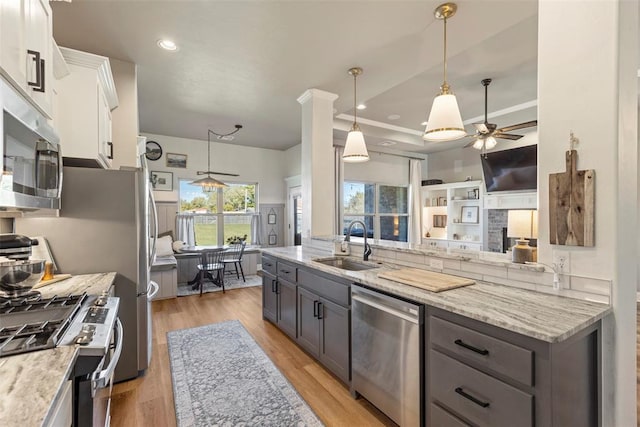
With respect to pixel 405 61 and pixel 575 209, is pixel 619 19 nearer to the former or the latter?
pixel 575 209

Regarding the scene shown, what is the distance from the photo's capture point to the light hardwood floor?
79.0 inches

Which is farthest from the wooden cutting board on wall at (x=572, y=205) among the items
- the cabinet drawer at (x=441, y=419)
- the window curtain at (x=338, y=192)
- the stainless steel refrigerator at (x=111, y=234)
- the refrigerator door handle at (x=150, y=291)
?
the window curtain at (x=338, y=192)

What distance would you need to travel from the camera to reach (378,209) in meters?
6.80

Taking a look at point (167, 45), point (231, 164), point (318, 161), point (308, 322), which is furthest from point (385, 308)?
point (231, 164)

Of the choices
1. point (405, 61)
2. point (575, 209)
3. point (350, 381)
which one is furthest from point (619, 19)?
point (350, 381)

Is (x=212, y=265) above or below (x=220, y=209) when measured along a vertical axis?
below

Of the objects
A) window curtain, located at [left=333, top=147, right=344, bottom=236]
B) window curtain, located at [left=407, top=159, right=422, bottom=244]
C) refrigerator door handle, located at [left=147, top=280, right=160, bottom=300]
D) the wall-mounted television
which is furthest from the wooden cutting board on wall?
window curtain, located at [left=407, top=159, right=422, bottom=244]

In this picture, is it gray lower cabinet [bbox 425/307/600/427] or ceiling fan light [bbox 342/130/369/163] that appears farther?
ceiling fan light [bbox 342/130/369/163]

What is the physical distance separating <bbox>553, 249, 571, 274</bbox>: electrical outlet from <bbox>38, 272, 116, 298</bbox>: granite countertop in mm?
2665

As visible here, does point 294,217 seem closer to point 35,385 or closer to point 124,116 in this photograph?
point 124,116

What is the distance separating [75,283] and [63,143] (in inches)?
42.8

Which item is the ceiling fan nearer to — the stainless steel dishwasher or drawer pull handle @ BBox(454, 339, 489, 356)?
the stainless steel dishwasher

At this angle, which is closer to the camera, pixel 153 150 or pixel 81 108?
pixel 81 108

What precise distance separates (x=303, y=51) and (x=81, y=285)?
2635 mm
